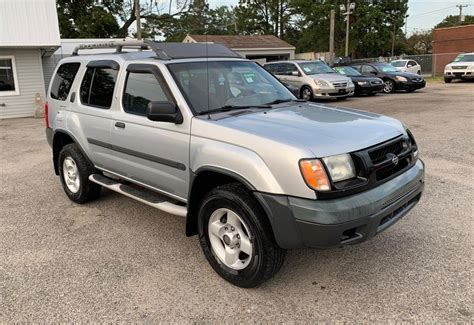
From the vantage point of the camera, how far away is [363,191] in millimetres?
3045

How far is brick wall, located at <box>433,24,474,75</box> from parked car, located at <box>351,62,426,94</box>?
18.0 metres

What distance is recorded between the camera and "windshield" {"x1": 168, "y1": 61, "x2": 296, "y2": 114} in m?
3.97

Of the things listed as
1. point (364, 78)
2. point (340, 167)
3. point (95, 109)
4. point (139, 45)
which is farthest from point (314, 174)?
point (364, 78)

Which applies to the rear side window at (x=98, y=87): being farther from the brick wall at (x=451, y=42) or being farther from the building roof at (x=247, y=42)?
the brick wall at (x=451, y=42)

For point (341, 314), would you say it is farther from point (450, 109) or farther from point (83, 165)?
point (450, 109)

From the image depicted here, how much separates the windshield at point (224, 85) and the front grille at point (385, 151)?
4.58ft

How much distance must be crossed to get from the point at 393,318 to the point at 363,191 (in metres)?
0.91

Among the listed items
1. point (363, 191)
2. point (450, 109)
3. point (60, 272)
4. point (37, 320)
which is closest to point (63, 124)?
point (60, 272)

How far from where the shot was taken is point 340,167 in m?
3.01

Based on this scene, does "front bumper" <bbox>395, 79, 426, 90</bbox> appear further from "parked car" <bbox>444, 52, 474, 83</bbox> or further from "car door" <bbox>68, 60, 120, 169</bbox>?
"car door" <bbox>68, 60, 120, 169</bbox>

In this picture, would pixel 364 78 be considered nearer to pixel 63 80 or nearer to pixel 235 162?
pixel 63 80

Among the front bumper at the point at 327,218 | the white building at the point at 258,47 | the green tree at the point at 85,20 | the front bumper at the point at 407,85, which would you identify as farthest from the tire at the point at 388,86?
the green tree at the point at 85,20

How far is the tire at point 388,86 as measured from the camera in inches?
775

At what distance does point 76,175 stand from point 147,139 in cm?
184
